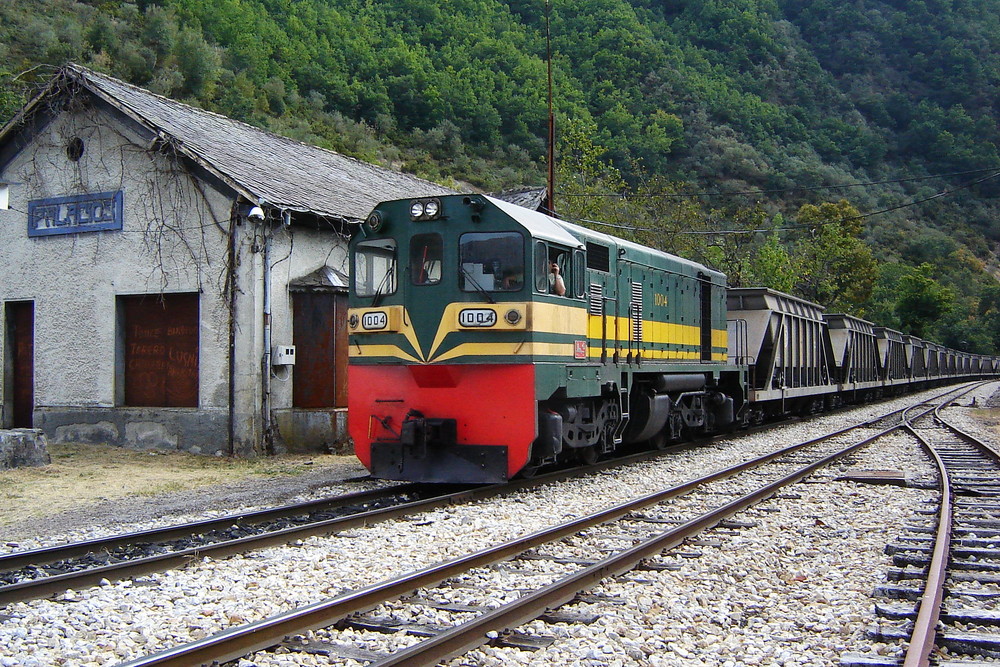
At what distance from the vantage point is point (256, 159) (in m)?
16.4

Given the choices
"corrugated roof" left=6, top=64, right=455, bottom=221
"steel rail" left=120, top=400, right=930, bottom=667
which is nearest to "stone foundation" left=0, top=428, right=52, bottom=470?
"corrugated roof" left=6, top=64, right=455, bottom=221

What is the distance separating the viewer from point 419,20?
81438mm

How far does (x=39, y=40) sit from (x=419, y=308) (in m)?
50.0

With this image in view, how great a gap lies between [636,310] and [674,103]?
3092 inches

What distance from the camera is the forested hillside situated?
49031 mm

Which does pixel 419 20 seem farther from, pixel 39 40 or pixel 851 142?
pixel 851 142

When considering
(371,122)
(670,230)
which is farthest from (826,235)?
(371,122)

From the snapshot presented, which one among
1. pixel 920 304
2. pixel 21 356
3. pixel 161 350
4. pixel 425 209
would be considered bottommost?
pixel 21 356

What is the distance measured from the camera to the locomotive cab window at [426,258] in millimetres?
9500

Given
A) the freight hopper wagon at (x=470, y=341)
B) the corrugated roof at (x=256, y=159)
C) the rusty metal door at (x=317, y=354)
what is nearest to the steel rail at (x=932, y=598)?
the freight hopper wagon at (x=470, y=341)

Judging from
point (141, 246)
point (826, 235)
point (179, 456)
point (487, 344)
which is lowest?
point (179, 456)

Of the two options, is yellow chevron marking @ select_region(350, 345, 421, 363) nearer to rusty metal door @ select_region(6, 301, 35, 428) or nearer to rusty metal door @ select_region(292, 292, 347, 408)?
rusty metal door @ select_region(292, 292, 347, 408)

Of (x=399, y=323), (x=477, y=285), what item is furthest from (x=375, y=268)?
(x=477, y=285)

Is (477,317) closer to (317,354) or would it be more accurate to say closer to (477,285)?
(477,285)
